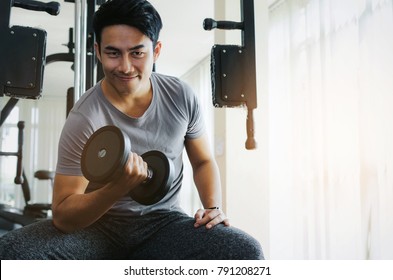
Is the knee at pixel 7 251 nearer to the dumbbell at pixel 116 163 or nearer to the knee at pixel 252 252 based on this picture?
the dumbbell at pixel 116 163

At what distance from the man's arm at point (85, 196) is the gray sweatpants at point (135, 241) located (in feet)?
0.13

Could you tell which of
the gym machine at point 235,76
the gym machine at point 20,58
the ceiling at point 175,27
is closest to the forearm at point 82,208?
the gym machine at point 20,58

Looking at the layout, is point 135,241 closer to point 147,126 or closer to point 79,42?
point 147,126

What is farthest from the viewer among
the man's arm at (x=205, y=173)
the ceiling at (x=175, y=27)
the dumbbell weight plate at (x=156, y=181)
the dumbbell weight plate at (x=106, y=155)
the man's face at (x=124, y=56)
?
the ceiling at (x=175, y=27)

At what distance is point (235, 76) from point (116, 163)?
0.51m

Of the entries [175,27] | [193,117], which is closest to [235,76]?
[193,117]

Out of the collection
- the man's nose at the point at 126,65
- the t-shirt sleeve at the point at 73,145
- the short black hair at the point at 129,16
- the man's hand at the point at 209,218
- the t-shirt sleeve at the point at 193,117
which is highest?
the short black hair at the point at 129,16

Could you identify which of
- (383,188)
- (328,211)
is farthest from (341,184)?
(383,188)

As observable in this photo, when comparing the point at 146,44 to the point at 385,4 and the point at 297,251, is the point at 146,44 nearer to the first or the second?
the point at 385,4

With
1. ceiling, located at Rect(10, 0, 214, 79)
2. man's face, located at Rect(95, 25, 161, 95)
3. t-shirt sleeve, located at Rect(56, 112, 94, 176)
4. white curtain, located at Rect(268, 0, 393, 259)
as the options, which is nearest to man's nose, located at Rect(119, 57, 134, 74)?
man's face, located at Rect(95, 25, 161, 95)

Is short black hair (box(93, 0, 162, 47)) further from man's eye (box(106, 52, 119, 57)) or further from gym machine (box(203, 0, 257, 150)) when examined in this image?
gym machine (box(203, 0, 257, 150))

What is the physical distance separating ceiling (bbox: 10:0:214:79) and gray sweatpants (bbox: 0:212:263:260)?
2.20 m

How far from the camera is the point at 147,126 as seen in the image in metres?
0.94

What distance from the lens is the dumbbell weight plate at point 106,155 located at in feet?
2.29
